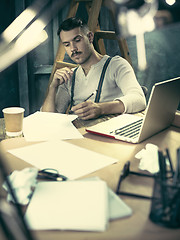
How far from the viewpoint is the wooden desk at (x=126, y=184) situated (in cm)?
54

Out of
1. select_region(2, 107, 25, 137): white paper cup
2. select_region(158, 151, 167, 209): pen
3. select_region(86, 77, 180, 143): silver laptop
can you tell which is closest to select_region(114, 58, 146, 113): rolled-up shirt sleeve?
select_region(86, 77, 180, 143): silver laptop

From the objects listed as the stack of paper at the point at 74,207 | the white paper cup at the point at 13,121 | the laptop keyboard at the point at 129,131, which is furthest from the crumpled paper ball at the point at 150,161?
the white paper cup at the point at 13,121

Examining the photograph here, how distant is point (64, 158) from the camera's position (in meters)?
0.91

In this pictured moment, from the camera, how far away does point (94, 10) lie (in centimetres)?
230

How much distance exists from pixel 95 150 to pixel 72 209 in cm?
41

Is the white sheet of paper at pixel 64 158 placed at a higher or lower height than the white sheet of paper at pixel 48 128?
lower

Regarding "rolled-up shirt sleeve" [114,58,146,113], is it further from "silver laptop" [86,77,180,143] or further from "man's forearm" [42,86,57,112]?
"man's forearm" [42,86,57,112]

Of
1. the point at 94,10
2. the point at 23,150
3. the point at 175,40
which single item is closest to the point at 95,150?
the point at 23,150

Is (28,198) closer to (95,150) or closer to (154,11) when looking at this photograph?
(95,150)

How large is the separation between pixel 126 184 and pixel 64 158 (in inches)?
10.1

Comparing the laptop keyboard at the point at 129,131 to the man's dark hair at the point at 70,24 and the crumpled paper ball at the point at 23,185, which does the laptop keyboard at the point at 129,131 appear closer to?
the crumpled paper ball at the point at 23,185

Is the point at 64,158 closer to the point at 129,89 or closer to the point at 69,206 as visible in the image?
the point at 69,206

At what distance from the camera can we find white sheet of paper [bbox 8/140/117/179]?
0.83m

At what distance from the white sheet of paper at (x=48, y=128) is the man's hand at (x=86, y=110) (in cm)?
6
